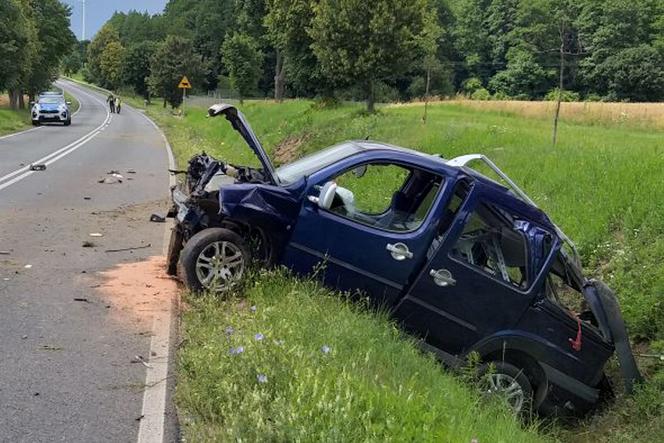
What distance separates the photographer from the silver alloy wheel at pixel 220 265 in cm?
612

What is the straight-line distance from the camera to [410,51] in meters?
22.9

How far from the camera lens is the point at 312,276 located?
19.1 ft

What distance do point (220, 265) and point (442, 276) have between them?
1.95 metres

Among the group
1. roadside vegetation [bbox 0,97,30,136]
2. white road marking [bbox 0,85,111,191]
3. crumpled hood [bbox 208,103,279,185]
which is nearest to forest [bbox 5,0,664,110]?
roadside vegetation [bbox 0,97,30,136]

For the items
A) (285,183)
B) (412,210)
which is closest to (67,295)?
(285,183)

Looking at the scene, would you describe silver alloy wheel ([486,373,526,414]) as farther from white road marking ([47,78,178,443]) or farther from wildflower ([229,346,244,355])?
white road marking ([47,78,178,443])

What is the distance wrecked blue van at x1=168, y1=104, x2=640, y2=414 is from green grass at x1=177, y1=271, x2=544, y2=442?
14.3 inches

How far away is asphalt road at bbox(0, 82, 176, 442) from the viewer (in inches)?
158

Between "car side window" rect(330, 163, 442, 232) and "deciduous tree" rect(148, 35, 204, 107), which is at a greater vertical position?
"deciduous tree" rect(148, 35, 204, 107)

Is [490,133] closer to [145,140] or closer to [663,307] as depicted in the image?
[663,307]

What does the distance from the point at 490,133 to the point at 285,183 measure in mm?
9721

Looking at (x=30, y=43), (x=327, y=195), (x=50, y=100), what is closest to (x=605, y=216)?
(x=327, y=195)

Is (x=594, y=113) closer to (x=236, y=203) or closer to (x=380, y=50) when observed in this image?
(x=380, y=50)

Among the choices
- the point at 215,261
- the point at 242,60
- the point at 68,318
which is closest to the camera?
the point at 68,318
